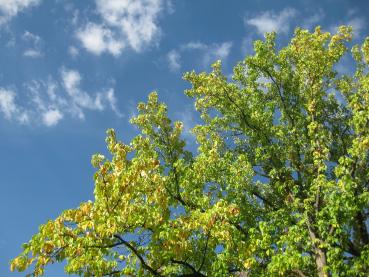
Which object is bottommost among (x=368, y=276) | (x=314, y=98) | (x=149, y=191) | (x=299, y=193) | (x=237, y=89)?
(x=368, y=276)

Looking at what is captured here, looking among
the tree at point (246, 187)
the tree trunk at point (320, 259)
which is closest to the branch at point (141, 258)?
the tree at point (246, 187)

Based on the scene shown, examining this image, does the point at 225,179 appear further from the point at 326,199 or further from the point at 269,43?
the point at 269,43

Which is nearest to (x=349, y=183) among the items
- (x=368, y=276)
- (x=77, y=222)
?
(x=368, y=276)

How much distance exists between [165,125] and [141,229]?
1265 centimetres

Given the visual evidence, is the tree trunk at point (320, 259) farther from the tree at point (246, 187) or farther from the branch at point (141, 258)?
the branch at point (141, 258)

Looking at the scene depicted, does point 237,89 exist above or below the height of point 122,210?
above

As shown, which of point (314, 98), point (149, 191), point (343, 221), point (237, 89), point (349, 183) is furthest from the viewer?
point (237, 89)

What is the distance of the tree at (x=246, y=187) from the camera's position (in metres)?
16.5

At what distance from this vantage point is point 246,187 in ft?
83.4

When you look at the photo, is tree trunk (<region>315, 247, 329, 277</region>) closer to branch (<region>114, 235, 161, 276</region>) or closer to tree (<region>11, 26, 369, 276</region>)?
tree (<region>11, 26, 369, 276</region>)

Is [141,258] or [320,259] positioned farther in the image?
[320,259]

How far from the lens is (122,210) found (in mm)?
16438

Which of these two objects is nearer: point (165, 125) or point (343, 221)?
point (343, 221)

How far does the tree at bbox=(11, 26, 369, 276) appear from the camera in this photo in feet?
54.1
